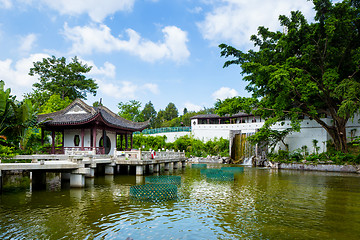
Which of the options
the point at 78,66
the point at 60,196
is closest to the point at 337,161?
the point at 60,196

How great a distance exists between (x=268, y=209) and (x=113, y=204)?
18.7ft

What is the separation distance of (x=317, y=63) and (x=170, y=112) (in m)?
53.9

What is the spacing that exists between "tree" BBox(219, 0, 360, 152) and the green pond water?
43.5 feet

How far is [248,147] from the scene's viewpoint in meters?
36.3

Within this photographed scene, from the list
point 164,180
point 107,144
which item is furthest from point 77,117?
point 164,180

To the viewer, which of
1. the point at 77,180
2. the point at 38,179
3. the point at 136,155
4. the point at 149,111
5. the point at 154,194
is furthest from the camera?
the point at 149,111

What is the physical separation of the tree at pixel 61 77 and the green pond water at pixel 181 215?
104ft

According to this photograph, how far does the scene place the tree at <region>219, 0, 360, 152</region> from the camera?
23.4m

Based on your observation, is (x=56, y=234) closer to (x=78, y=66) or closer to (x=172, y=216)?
(x=172, y=216)

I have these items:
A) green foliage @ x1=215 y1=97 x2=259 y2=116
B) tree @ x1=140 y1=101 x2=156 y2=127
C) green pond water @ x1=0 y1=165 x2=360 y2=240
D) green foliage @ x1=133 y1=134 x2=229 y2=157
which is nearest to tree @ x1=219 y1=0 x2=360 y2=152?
green foliage @ x1=215 y1=97 x2=259 y2=116

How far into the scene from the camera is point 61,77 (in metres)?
42.7

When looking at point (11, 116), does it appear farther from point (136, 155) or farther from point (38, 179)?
point (136, 155)

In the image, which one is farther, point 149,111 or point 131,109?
point 149,111

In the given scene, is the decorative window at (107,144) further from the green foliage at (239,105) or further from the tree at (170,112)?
the tree at (170,112)
